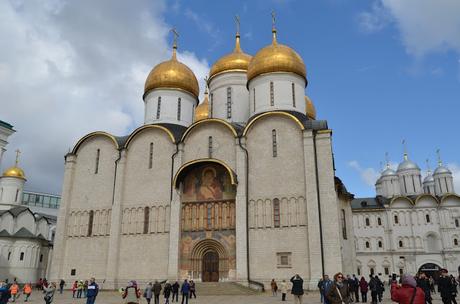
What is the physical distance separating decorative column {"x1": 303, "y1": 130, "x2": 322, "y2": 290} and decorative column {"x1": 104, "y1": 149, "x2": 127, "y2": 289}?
963cm

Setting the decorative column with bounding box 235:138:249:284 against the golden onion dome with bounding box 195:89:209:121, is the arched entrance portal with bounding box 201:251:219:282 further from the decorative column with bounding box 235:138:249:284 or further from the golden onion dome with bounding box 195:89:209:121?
the golden onion dome with bounding box 195:89:209:121

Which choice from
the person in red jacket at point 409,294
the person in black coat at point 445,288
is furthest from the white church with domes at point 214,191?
the person in red jacket at point 409,294

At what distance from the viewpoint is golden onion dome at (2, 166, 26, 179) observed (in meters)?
34.4

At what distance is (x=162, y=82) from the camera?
24656 mm

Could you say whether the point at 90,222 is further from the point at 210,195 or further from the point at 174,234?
the point at 210,195

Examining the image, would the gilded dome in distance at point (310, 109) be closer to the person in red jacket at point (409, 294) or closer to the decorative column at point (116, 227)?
the decorative column at point (116, 227)

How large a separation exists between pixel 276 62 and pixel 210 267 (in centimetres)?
1140

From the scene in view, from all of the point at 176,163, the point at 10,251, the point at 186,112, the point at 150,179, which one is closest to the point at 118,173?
the point at 150,179

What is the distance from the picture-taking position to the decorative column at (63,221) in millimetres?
21891

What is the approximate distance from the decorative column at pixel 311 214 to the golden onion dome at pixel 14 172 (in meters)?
26.6

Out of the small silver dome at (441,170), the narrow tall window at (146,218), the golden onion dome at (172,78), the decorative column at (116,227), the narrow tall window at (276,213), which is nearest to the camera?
the narrow tall window at (276,213)

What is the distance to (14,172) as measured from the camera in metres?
34.6

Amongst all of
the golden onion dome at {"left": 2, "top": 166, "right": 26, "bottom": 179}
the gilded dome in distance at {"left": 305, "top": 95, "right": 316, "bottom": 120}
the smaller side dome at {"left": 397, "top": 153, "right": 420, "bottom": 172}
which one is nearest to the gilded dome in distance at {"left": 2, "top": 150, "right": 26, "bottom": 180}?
the golden onion dome at {"left": 2, "top": 166, "right": 26, "bottom": 179}

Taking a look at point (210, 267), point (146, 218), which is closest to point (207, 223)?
point (210, 267)
